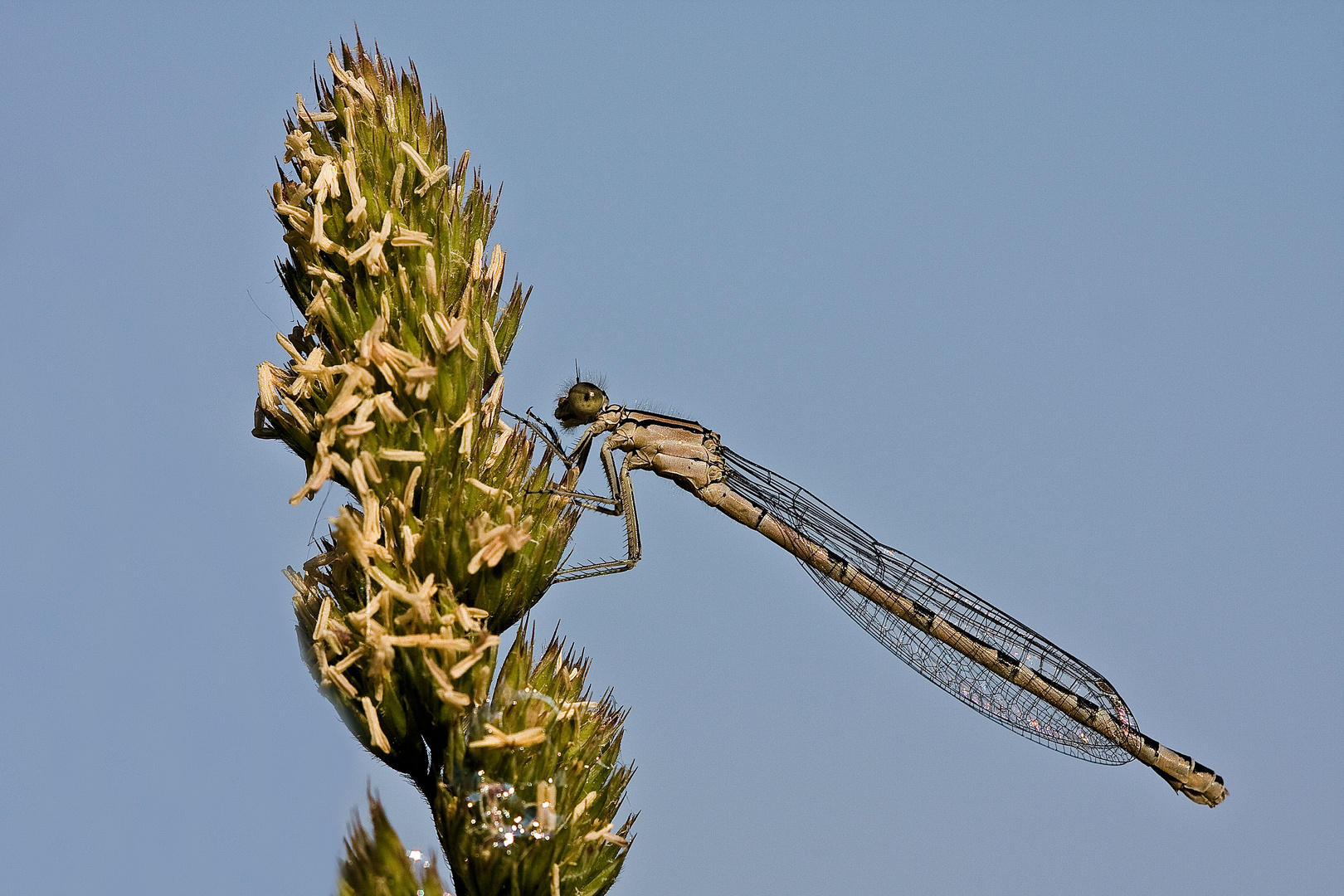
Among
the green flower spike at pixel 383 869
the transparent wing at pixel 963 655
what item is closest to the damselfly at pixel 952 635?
the transparent wing at pixel 963 655

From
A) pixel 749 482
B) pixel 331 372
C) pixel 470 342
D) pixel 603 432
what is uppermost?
pixel 749 482

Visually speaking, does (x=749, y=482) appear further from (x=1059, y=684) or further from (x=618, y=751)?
(x=618, y=751)

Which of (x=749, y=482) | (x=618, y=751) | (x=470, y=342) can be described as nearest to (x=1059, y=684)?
(x=749, y=482)

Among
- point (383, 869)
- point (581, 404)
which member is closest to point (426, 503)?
point (383, 869)

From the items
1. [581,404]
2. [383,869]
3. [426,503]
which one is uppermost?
[581,404]

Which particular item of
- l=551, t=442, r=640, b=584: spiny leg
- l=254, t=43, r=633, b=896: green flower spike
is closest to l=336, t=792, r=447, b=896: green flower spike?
l=254, t=43, r=633, b=896: green flower spike

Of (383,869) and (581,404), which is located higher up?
(581,404)

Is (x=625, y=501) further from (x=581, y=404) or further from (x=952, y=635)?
(x=952, y=635)
